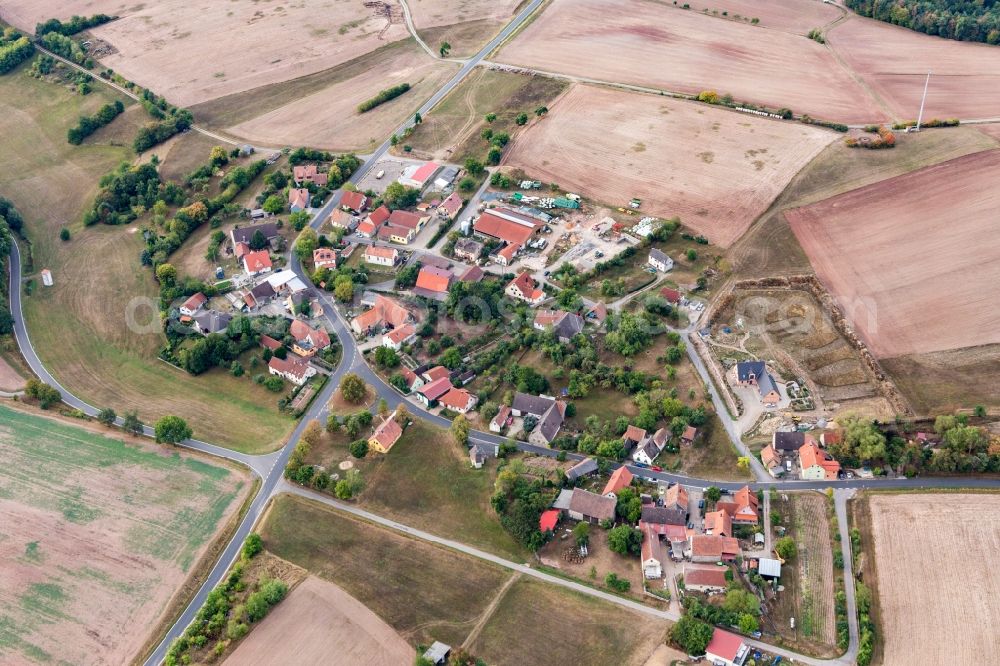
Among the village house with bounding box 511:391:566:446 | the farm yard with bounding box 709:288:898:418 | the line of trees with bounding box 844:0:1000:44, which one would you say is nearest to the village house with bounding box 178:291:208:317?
the village house with bounding box 511:391:566:446

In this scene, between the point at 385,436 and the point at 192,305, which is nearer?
the point at 385,436

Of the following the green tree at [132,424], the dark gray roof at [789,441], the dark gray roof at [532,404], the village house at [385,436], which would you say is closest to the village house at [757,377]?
the dark gray roof at [789,441]

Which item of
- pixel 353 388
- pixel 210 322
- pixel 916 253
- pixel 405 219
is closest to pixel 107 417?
pixel 210 322

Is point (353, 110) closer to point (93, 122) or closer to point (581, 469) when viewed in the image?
point (93, 122)

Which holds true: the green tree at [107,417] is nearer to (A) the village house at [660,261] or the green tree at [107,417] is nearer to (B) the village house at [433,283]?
(B) the village house at [433,283]

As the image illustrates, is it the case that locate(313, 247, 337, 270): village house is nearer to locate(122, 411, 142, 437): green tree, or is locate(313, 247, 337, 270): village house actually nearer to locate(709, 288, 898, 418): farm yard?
locate(122, 411, 142, 437): green tree

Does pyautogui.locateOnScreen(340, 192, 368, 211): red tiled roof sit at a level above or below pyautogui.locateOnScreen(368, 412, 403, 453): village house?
above
